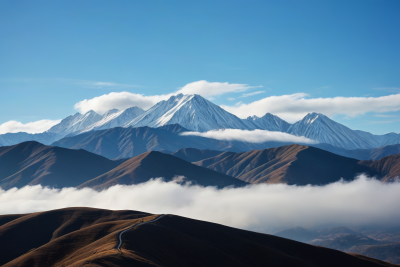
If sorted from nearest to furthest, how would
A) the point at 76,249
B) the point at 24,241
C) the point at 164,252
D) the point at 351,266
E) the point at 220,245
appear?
1. the point at 164,252
2. the point at 76,249
3. the point at 220,245
4. the point at 351,266
5. the point at 24,241

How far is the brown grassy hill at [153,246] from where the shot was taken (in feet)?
348

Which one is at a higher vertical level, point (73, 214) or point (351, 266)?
point (73, 214)

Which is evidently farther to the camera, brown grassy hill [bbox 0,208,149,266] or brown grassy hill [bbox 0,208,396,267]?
brown grassy hill [bbox 0,208,149,266]

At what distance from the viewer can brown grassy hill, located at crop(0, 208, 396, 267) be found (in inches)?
4181

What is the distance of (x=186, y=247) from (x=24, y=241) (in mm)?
80679

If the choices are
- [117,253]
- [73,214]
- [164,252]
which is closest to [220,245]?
[164,252]

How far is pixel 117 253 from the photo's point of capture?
94.7 m

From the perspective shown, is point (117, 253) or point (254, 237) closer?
point (117, 253)

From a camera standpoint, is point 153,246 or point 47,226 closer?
point 153,246

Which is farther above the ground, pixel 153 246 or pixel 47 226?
pixel 153 246

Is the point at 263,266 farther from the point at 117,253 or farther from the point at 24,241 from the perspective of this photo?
the point at 24,241

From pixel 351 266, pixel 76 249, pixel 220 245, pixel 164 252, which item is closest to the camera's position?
pixel 164 252

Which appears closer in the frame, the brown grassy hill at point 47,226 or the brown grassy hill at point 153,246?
the brown grassy hill at point 153,246

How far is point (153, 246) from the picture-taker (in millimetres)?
114312
